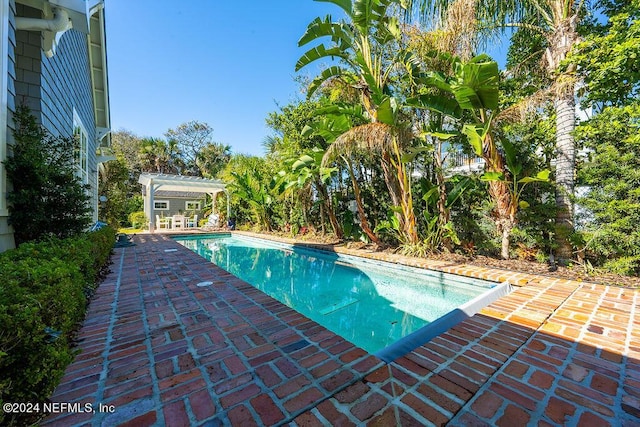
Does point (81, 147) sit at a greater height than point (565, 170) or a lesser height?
greater

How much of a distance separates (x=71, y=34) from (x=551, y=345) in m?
10.6

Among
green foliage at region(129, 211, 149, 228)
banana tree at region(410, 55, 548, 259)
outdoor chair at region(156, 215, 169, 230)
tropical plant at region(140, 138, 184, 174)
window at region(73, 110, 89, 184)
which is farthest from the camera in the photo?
tropical plant at region(140, 138, 184, 174)

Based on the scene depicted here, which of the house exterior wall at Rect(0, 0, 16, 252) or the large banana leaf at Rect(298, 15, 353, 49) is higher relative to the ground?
the large banana leaf at Rect(298, 15, 353, 49)

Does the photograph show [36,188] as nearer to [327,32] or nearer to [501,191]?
[327,32]

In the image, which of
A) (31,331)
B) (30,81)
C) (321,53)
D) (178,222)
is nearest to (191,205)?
(178,222)

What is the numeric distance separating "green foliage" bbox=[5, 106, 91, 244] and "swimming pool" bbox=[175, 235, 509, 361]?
3786mm

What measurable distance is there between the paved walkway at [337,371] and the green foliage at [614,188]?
6.14ft

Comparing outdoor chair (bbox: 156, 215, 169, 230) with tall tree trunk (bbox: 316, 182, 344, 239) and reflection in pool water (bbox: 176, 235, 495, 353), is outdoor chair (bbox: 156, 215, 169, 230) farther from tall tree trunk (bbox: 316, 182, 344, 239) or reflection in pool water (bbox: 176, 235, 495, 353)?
tall tree trunk (bbox: 316, 182, 344, 239)

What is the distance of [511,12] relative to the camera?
22.8ft

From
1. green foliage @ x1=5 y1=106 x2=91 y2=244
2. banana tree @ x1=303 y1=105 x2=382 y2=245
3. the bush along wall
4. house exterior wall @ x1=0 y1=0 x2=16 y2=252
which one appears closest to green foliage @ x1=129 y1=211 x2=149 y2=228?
banana tree @ x1=303 y1=105 x2=382 y2=245

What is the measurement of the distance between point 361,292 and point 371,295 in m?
0.27

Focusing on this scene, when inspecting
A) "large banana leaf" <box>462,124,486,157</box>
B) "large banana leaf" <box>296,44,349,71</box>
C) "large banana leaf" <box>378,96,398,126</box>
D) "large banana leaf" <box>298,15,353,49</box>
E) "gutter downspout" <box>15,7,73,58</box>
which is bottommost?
"large banana leaf" <box>462,124,486,157</box>

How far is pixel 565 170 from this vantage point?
5535 millimetres

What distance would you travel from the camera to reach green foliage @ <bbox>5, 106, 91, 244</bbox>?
3381mm
